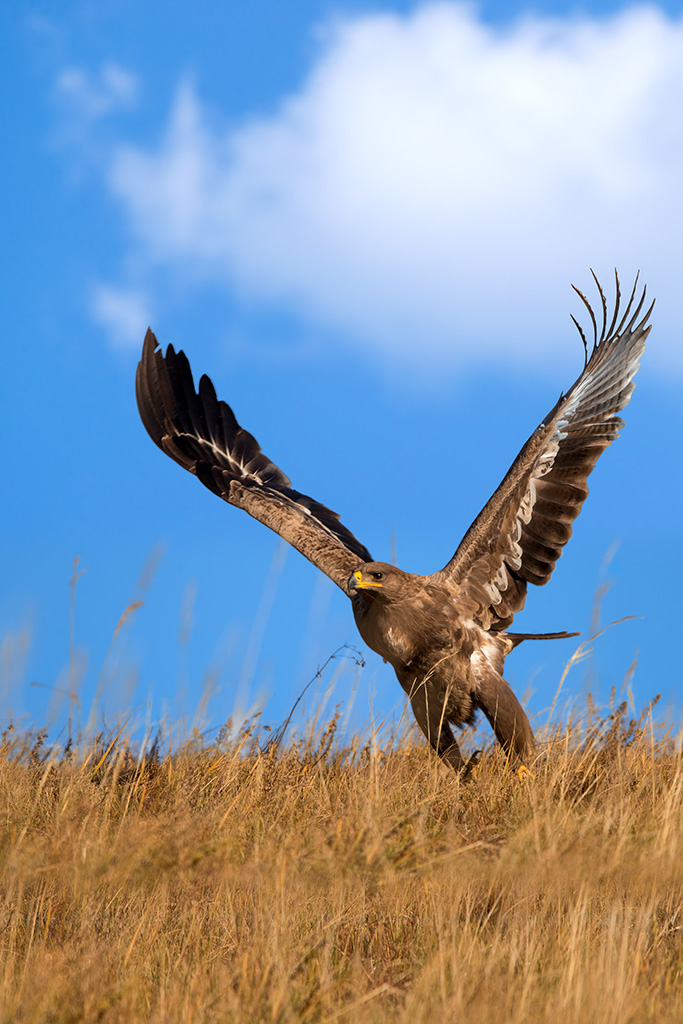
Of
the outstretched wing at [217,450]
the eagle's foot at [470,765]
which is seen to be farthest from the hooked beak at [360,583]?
the outstretched wing at [217,450]

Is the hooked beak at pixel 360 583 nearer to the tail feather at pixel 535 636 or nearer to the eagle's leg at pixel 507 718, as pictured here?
the eagle's leg at pixel 507 718

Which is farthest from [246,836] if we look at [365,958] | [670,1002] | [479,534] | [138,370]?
[138,370]

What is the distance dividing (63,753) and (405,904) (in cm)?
268

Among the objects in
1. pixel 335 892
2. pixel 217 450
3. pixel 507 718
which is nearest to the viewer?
pixel 335 892

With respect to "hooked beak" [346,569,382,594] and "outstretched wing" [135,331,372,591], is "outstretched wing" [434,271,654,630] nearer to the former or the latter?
"hooked beak" [346,569,382,594]

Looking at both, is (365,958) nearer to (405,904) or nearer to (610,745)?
(405,904)

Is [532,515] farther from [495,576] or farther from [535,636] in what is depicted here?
[535,636]

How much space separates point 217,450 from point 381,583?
9.82 ft

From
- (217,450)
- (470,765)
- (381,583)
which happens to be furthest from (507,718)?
(217,450)

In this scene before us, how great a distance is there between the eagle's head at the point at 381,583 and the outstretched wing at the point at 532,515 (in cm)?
40

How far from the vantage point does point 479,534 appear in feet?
19.7

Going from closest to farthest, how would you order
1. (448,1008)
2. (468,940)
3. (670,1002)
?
(448,1008) → (670,1002) → (468,940)

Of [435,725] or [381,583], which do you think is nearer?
[381,583]

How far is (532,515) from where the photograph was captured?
6023 millimetres
